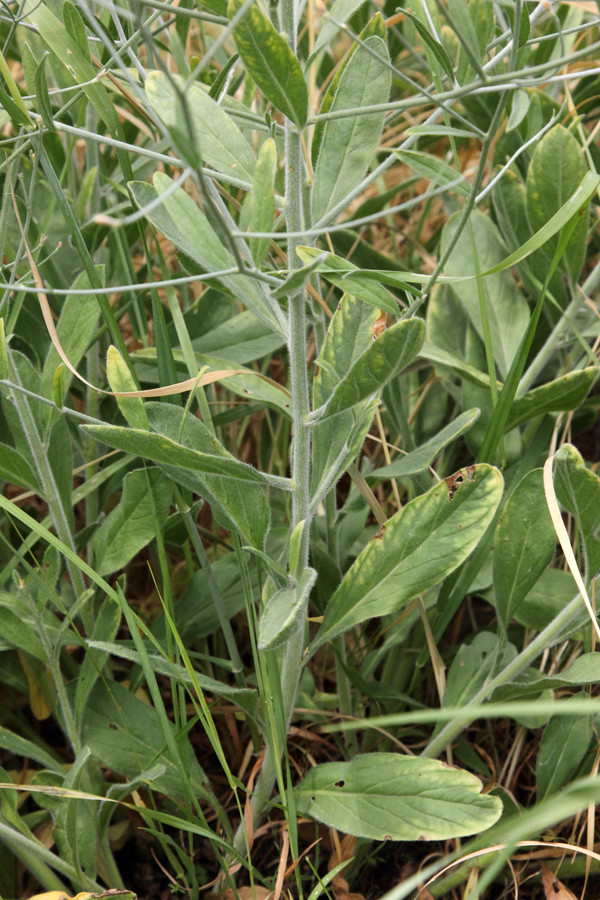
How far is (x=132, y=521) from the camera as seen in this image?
0.83m

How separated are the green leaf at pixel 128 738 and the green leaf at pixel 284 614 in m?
0.24

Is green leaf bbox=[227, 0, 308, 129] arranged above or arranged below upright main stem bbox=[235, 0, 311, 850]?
above

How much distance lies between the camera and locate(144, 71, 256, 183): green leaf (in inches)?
24.2

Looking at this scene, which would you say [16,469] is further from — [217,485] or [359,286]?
[359,286]

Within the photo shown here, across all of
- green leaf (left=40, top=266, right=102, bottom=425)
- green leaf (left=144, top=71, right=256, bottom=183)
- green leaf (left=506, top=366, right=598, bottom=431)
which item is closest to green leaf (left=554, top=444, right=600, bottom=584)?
green leaf (left=506, top=366, right=598, bottom=431)

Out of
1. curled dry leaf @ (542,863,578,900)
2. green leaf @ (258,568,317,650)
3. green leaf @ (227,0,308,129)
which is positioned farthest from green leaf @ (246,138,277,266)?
curled dry leaf @ (542,863,578,900)

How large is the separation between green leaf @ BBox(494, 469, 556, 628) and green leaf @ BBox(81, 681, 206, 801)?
1.28ft

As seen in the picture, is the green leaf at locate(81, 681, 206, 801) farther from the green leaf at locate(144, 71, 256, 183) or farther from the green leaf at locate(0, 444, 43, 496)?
the green leaf at locate(144, 71, 256, 183)

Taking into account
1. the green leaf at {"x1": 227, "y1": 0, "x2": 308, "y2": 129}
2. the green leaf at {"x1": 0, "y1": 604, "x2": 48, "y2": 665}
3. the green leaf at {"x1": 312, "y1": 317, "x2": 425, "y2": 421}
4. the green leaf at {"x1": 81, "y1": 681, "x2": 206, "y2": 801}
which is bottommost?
the green leaf at {"x1": 81, "y1": 681, "x2": 206, "y2": 801}

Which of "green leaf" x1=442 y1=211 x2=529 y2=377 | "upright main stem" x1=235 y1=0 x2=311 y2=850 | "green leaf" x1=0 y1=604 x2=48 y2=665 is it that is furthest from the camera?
"green leaf" x1=442 y1=211 x2=529 y2=377

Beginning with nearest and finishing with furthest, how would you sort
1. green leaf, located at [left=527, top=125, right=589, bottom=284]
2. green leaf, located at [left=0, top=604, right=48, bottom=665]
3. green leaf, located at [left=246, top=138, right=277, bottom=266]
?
green leaf, located at [left=246, top=138, right=277, bottom=266] < green leaf, located at [left=0, top=604, right=48, bottom=665] < green leaf, located at [left=527, top=125, right=589, bottom=284]

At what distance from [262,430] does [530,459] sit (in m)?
0.39

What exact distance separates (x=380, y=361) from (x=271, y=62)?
21 centimetres

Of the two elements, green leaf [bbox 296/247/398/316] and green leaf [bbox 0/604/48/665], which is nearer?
green leaf [bbox 296/247/398/316]
